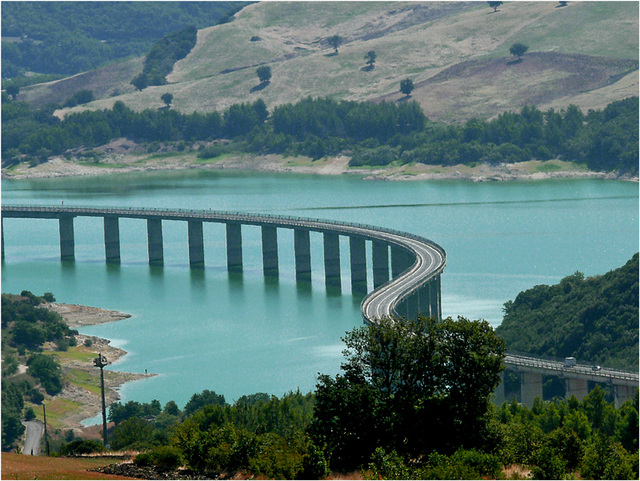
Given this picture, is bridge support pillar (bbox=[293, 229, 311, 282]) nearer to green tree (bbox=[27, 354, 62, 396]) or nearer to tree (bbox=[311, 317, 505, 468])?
green tree (bbox=[27, 354, 62, 396])

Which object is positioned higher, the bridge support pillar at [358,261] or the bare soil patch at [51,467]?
the bare soil patch at [51,467]

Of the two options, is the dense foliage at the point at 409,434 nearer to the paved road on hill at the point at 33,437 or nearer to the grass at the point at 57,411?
the paved road on hill at the point at 33,437

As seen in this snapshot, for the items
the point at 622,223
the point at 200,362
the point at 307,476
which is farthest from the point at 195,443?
the point at 622,223

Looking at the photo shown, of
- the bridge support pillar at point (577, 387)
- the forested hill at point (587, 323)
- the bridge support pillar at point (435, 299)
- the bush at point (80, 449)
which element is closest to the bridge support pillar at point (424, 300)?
the bridge support pillar at point (435, 299)

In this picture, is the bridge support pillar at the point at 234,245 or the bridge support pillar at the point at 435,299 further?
the bridge support pillar at the point at 234,245

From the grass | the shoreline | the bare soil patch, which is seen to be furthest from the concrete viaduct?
the bare soil patch
